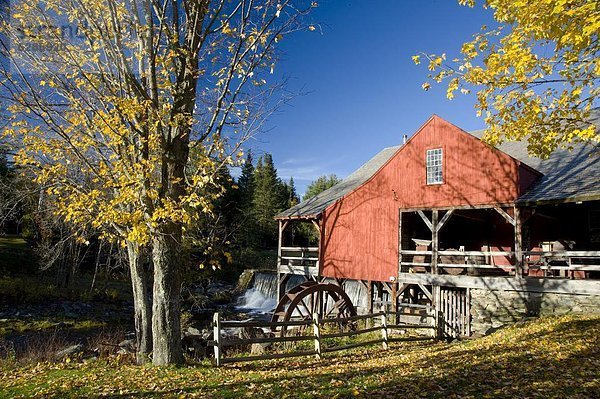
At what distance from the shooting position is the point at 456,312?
52.3 ft

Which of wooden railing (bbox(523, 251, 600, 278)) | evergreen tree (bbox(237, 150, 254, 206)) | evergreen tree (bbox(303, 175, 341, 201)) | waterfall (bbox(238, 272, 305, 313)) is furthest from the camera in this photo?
evergreen tree (bbox(303, 175, 341, 201))

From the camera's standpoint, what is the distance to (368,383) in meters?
7.46

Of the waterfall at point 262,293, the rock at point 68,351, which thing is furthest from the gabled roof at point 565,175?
the waterfall at point 262,293

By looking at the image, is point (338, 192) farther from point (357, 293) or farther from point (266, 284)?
point (266, 284)

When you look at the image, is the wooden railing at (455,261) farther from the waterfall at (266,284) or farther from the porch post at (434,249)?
the waterfall at (266,284)

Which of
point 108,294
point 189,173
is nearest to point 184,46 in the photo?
point 189,173

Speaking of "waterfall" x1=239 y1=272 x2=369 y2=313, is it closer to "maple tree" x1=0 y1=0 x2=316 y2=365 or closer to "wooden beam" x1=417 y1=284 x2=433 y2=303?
"wooden beam" x1=417 y1=284 x2=433 y2=303

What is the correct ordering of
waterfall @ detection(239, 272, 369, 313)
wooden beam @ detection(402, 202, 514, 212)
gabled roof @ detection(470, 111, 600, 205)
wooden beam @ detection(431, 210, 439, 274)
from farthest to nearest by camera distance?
1. waterfall @ detection(239, 272, 369, 313)
2. wooden beam @ detection(431, 210, 439, 274)
3. wooden beam @ detection(402, 202, 514, 212)
4. gabled roof @ detection(470, 111, 600, 205)

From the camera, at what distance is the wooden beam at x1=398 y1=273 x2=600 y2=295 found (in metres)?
13.0

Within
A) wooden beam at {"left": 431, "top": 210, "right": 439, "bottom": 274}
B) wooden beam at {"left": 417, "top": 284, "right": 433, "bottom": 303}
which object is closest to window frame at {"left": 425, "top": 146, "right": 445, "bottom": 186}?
wooden beam at {"left": 431, "top": 210, "right": 439, "bottom": 274}

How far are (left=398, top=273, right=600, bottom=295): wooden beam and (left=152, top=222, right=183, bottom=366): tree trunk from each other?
10728 mm

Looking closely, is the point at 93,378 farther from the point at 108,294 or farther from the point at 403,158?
the point at 108,294

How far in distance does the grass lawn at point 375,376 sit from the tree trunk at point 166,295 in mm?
460

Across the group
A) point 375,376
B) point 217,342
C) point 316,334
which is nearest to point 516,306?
point 316,334
